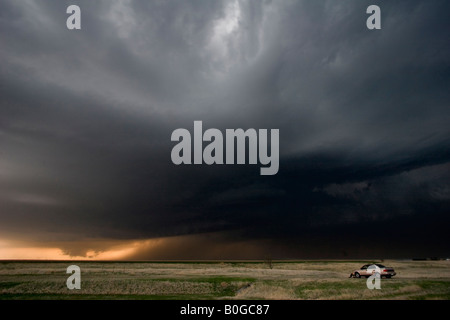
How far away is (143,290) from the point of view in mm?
37594

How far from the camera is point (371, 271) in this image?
43.2m

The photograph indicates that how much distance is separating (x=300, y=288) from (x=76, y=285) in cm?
2761
